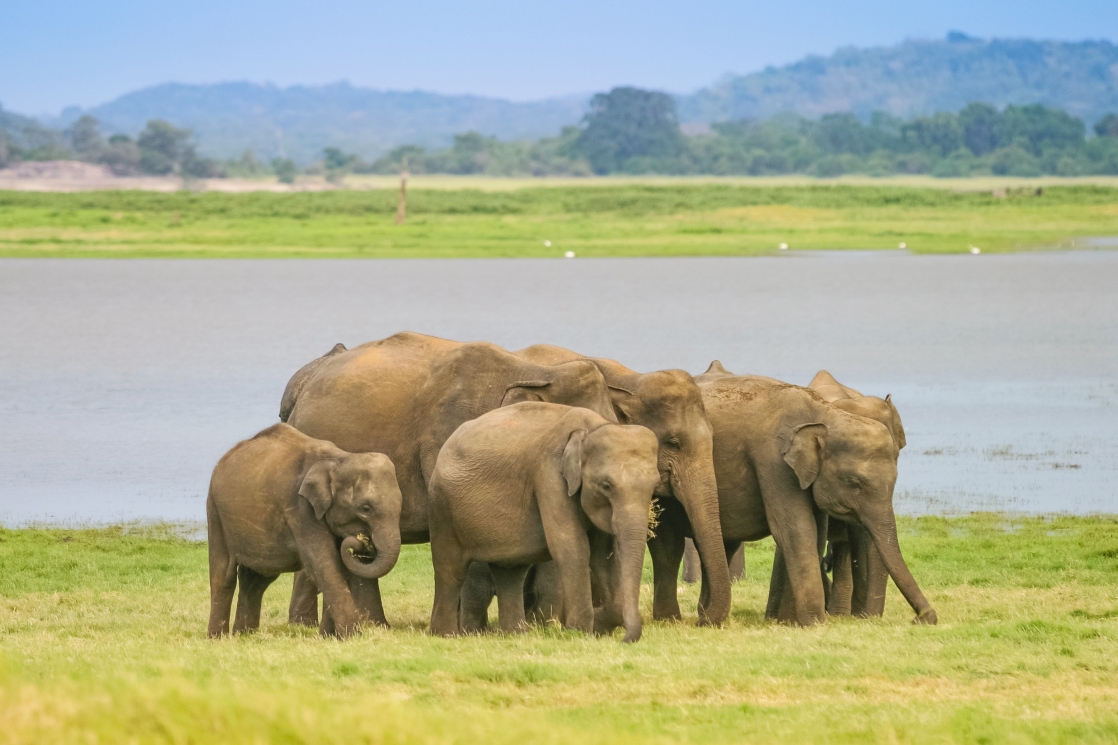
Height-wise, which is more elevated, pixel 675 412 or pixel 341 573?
pixel 675 412

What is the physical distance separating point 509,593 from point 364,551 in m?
1.01

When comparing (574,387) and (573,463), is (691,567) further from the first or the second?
(573,463)

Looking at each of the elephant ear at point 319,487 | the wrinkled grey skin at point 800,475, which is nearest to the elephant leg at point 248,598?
the elephant ear at point 319,487

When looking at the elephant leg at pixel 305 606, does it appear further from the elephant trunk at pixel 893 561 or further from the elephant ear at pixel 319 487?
the elephant trunk at pixel 893 561

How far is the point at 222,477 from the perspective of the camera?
429 inches

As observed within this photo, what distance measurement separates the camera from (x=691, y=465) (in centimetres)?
1118

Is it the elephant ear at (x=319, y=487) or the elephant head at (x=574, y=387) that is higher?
the elephant head at (x=574, y=387)

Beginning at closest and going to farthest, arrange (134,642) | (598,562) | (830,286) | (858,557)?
1. (134,642)
2. (598,562)
3. (858,557)
4. (830,286)

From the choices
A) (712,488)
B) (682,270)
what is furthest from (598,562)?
(682,270)

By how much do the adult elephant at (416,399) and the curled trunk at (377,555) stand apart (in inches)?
37.1

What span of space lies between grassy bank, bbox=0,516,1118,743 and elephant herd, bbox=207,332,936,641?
43cm

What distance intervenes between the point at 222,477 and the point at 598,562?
261cm

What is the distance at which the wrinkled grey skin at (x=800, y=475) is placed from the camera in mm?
11062

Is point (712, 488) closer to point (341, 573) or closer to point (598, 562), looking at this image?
point (598, 562)
